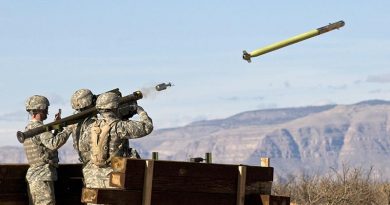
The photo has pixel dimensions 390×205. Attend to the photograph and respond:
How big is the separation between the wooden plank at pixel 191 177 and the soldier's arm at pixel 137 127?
891 mm

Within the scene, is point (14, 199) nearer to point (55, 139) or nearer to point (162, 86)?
point (55, 139)

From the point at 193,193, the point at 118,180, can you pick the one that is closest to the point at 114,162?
the point at 118,180

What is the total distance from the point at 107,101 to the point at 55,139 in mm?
715

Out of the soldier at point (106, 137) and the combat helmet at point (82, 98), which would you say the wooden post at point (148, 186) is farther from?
the combat helmet at point (82, 98)

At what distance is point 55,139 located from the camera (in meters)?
11.2

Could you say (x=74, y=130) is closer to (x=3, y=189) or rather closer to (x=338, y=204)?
(x=3, y=189)

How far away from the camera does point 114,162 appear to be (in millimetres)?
9438

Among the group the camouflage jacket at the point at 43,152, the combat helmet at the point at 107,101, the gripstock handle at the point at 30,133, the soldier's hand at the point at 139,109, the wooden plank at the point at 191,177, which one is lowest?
the wooden plank at the point at 191,177

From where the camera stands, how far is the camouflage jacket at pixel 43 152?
11203 mm

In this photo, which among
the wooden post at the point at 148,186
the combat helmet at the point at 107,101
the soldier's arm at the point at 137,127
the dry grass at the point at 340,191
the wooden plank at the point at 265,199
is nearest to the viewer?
the wooden post at the point at 148,186

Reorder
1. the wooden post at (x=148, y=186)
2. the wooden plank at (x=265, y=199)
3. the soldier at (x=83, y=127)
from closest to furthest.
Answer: the wooden post at (x=148, y=186) → the wooden plank at (x=265, y=199) → the soldier at (x=83, y=127)

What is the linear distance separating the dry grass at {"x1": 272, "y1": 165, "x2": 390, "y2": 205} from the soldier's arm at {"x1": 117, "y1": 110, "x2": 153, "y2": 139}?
13.1 m

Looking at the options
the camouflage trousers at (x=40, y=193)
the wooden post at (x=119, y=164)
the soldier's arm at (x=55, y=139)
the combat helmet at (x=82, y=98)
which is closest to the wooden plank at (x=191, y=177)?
the wooden post at (x=119, y=164)

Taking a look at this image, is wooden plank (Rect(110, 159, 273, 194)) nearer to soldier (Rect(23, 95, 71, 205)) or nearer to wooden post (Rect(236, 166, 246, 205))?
wooden post (Rect(236, 166, 246, 205))
